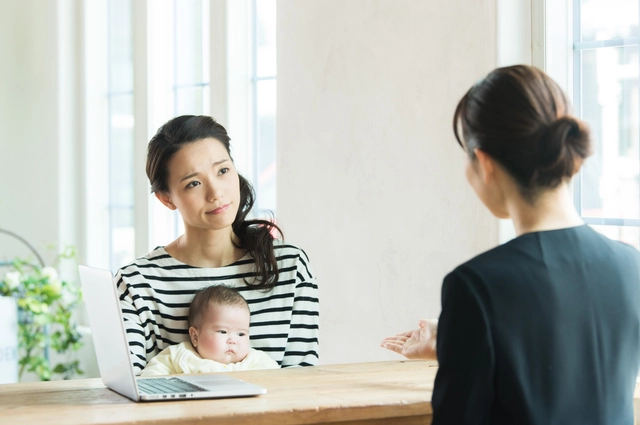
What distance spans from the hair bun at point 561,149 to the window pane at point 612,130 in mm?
1236

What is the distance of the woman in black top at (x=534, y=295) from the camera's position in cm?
120

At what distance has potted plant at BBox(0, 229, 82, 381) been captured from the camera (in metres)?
4.66

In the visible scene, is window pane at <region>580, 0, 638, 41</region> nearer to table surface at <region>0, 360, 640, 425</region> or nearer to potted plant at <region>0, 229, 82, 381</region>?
table surface at <region>0, 360, 640, 425</region>

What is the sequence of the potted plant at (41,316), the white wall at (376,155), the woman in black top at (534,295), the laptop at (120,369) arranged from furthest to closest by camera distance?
the potted plant at (41,316) < the white wall at (376,155) < the laptop at (120,369) < the woman in black top at (534,295)

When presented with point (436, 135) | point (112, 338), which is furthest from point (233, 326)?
point (436, 135)

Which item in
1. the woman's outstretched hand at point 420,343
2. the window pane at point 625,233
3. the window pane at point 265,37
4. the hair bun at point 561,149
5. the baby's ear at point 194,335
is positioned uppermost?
the window pane at point 265,37

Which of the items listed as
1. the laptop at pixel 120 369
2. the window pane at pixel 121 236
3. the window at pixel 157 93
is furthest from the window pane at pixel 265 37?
the laptop at pixel 120 369

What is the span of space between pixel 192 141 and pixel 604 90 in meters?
1.17

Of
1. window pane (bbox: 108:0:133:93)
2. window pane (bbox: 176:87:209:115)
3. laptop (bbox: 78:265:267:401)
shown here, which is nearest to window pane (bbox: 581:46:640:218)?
laptop (bbox: 78:265:267:401)

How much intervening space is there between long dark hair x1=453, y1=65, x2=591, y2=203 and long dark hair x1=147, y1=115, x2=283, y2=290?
1206mm

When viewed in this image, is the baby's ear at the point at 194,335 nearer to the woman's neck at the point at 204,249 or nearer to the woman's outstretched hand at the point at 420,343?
the woman's neck at the point at 204,249

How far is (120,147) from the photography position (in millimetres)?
5078

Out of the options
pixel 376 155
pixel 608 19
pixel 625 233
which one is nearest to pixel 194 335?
pixel 376 155

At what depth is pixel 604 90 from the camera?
8.24 feet
